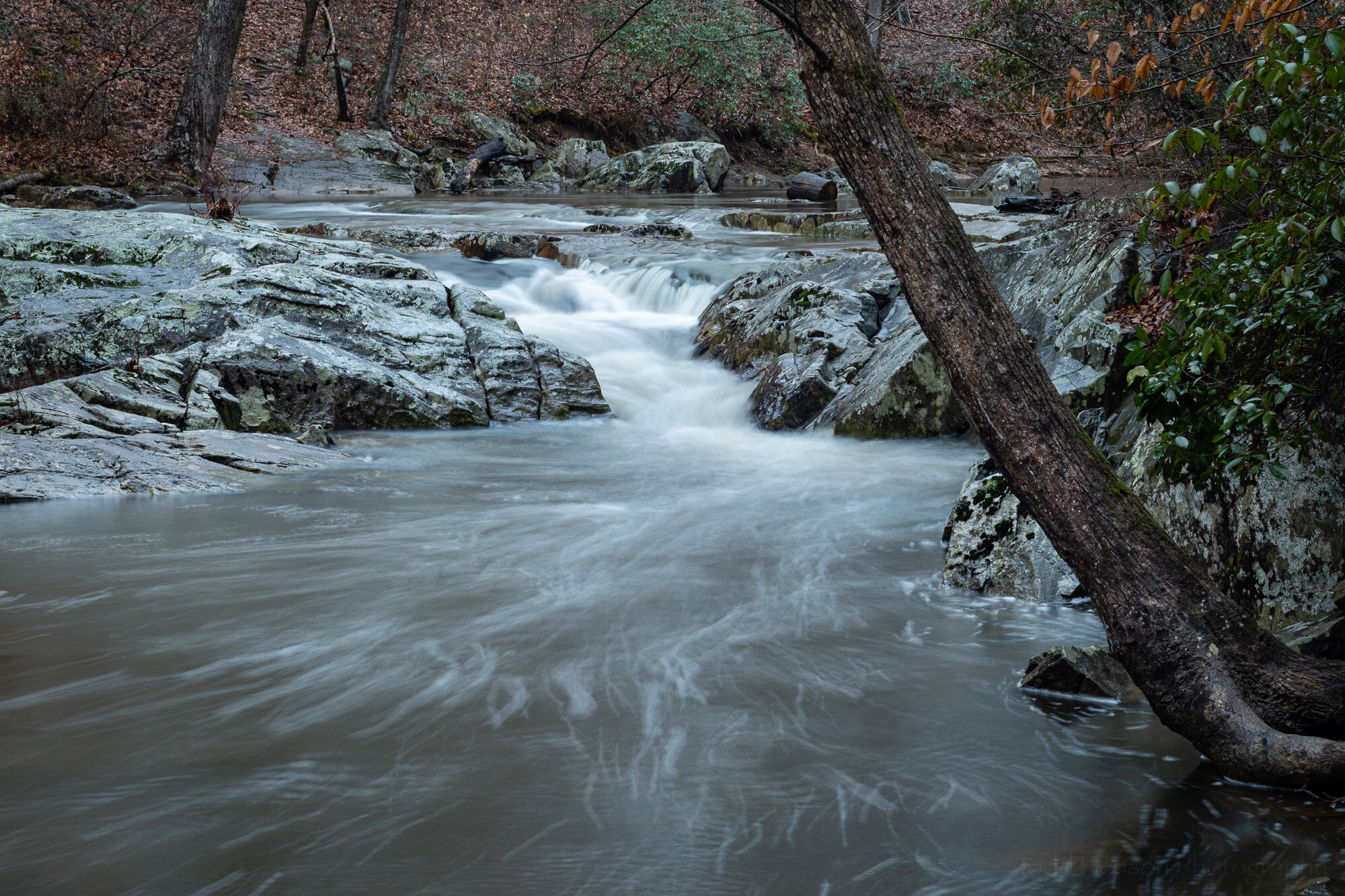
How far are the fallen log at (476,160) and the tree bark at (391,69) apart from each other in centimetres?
234

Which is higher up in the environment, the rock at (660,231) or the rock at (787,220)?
the rock at (787,220)

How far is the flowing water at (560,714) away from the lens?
2.86m

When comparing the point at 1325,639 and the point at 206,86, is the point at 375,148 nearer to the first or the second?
the point at 206,86

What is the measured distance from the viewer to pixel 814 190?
2112cm

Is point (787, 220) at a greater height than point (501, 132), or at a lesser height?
lesser

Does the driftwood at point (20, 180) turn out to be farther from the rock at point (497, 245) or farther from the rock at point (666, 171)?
the rock at point (666, 171)

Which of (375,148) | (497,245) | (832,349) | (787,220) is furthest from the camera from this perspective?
(375,148)

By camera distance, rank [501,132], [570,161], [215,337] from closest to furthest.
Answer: [215,337] → [570,161] → [501,132]

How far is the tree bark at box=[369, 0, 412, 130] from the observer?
23250mm

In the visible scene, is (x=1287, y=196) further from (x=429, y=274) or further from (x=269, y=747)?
(x=429, y=274)

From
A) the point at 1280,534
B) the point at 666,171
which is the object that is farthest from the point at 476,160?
the point at 1280,534

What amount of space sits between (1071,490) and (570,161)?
23684 millimetres

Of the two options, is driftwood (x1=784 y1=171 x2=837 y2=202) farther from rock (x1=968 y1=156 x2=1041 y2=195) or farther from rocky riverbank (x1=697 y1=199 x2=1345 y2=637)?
rocky riverbank (x1=697 y1=199 x2=1345 y2=637)

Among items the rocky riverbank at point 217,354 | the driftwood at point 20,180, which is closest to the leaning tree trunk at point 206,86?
the driftwood at point 20,180
